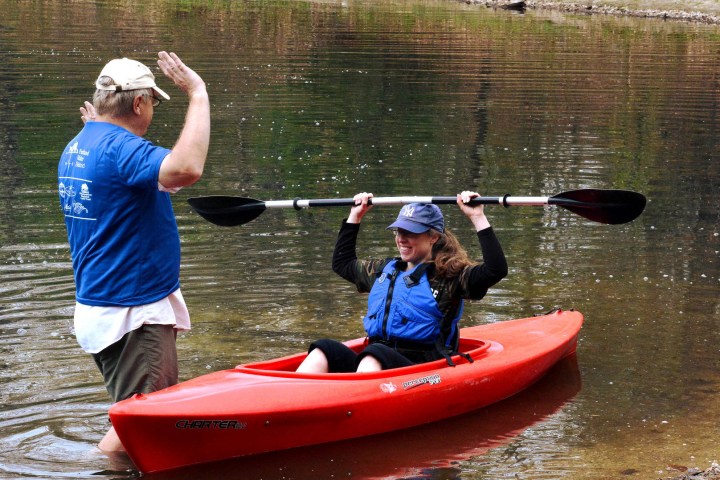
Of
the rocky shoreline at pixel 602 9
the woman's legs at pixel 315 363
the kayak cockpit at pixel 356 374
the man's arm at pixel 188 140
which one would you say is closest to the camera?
the man's arm at pixel 188 140

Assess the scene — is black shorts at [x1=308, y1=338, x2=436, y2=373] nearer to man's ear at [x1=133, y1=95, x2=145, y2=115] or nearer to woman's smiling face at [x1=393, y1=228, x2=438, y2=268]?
woman's smiling face at [x1=393, y1=228, x2=438, y2=268]

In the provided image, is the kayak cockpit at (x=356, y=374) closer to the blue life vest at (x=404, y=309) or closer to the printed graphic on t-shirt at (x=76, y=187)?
the blue life vest at (x=404, y=309)

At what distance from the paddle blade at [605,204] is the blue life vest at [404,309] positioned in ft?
2.69

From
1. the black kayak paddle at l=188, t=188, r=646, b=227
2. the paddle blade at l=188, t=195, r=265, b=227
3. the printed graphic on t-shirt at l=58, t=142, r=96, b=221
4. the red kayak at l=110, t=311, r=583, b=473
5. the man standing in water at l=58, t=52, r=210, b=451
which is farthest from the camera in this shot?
the paddle blade at l=188, t=195, r=265, b=227

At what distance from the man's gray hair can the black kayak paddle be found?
129 cm

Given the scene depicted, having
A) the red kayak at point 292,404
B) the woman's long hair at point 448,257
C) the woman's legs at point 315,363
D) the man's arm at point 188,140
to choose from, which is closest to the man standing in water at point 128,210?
the man's arm at point 188,140

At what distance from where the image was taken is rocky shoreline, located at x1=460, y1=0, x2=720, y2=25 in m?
33.5

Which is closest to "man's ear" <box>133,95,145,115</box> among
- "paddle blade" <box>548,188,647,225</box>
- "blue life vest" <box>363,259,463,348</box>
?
"blue life vest" <box>363,259,463,348</box>

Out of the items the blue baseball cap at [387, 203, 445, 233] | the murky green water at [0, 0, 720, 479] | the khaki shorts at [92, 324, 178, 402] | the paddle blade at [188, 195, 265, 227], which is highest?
the blue baseball cap at [387, 203, 445, 233]

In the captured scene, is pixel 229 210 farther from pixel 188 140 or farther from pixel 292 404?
pixel 188 140

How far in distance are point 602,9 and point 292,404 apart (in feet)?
110

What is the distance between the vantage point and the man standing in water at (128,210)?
4082 mm

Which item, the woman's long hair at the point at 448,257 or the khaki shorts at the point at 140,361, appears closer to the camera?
the khaki shorts at the point at 140,361

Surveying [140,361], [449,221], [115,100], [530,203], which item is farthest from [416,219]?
[449,221]
